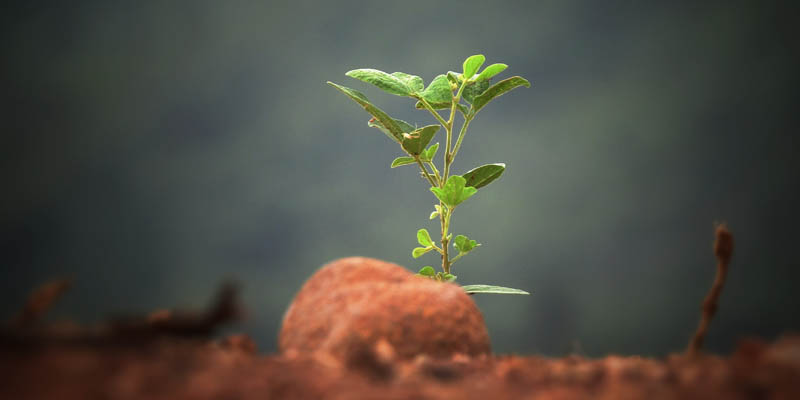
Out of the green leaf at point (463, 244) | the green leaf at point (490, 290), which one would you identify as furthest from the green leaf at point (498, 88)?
the green leaf at point (490, 290)

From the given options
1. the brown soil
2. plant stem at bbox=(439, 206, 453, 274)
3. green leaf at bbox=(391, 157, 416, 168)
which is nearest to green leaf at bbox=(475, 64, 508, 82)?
green leaf at bbox=(391, 157, 416, 168)

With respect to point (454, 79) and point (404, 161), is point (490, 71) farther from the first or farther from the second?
point (404, 161)

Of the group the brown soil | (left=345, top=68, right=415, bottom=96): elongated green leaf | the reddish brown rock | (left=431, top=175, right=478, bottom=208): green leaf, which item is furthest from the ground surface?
(left=345, top=68, right=415, bottom=96): elongated green leaf

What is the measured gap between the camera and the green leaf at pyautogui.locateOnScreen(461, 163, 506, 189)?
7.11ft

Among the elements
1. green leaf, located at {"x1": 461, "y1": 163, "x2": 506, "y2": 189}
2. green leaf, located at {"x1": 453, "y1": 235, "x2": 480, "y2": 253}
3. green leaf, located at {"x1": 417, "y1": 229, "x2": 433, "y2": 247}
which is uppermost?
green leaf, located at {"x1": 461, "y1": 163, "x2": 506, "y2": 189}

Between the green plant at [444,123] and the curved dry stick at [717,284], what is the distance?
69 centimetres

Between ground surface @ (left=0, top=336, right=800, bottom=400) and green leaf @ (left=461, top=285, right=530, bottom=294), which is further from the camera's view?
green leaf @ (left=461, top=285, right=530, bottom=294)

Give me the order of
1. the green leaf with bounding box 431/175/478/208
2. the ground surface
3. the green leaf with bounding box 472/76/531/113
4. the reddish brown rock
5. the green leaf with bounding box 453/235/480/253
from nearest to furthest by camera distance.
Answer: the ground surface → the reddish brown rock → the green leaf with bounding box 431/175/478/208 → the green leaf with bounding box 472/76/531/113 → the green leaf with bounding box 453/235/480/253

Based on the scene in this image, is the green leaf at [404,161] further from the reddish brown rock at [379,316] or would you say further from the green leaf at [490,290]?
the reddish brown rock at [379,316]

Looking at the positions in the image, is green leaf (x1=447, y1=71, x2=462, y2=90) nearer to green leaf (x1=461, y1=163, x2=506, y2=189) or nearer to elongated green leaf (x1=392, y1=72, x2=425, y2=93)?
elongated green leaf (x1=392, y1=72, x2=425, y2=93)

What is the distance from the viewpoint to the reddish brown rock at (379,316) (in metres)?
1.31

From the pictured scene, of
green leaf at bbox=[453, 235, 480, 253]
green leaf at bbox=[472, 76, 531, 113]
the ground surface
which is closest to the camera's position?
the ground surface

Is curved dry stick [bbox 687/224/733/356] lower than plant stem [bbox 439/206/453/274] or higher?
lower

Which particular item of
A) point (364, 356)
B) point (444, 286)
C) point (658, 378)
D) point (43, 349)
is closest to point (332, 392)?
point (364, 356)
